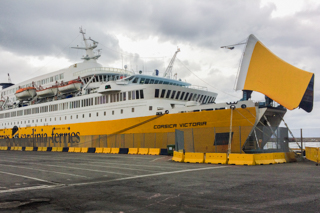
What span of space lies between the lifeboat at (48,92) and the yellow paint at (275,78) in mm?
32223

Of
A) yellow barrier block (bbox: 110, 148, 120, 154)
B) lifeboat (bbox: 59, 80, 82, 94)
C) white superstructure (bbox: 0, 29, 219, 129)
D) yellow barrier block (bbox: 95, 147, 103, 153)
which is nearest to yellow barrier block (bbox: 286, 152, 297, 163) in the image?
white superstructure (bbox: 0, 29, 219, 129)

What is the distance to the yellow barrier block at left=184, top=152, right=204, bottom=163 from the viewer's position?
18625 mm

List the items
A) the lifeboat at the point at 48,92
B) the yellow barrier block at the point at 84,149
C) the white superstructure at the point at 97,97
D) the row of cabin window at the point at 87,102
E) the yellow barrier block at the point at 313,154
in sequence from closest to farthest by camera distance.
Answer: the yellow barrier block at the point at 313,154
the white superstructure at the point at 97,97
the row of cabin window at the point at 87,102
the yellow barrier block at the point at 84,149
the lifeboat at the point at 48,92

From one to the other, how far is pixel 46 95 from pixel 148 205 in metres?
42.9

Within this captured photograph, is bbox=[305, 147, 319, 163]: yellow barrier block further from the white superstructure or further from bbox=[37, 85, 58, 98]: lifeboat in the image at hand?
bbox=[37, 85, 58, 98]: lifeboat

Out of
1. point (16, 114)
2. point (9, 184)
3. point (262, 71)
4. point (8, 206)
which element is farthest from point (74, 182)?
point (16, 114)

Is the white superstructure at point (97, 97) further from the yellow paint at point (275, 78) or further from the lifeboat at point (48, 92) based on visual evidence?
the yellow paint at point (275, 78)

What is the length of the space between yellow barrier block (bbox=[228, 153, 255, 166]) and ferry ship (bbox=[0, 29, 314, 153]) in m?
1.79

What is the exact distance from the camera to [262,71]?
2228 cm

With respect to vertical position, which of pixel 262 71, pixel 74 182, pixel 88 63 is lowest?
pixel 74 182

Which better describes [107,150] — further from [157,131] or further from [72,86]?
[72,86]

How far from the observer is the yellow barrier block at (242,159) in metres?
16.6

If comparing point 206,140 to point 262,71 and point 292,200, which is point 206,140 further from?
point 292,200

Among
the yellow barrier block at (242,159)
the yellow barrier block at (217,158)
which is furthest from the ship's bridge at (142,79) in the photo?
the yellow barrier block at (242,159)
